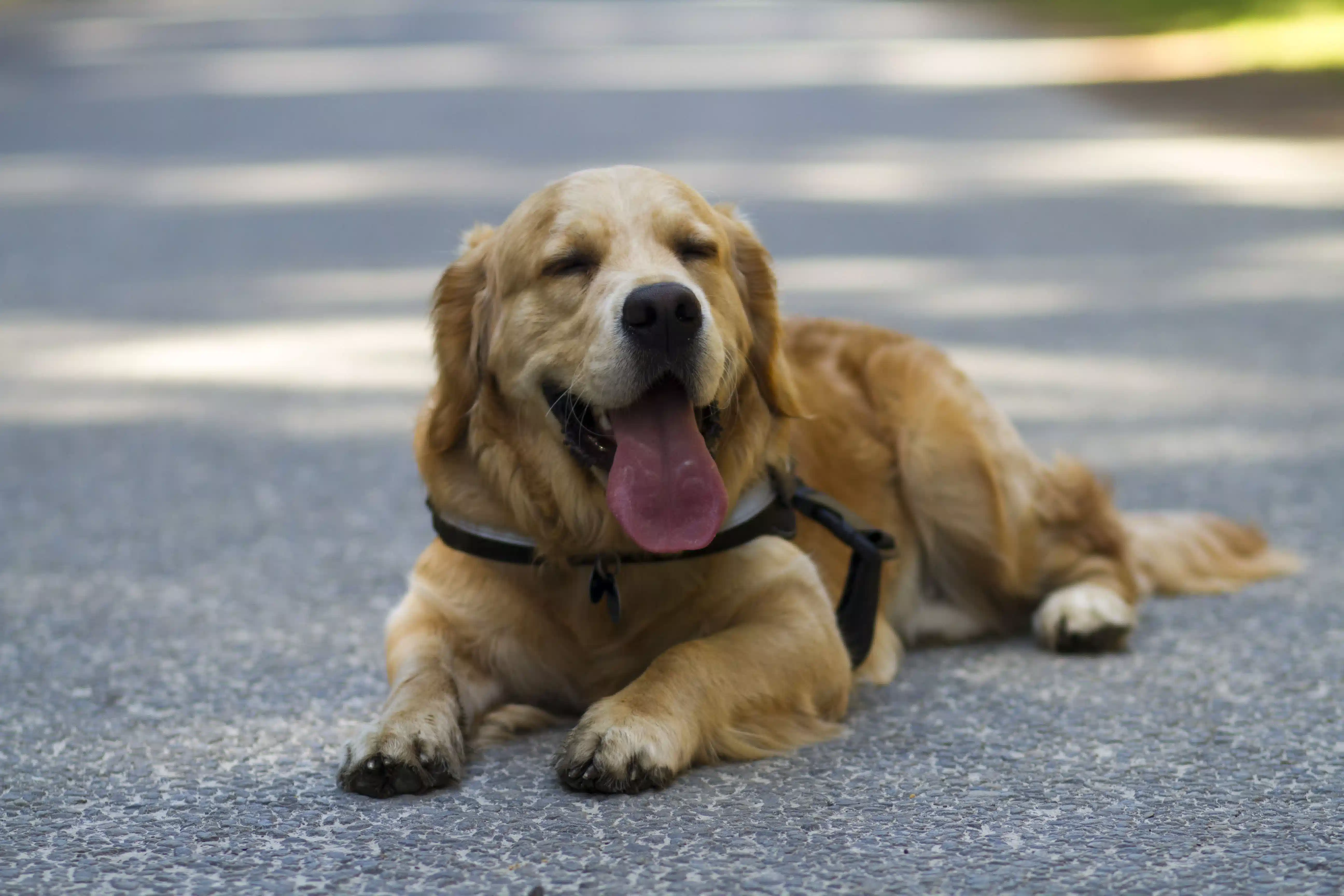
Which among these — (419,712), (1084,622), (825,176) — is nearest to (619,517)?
(419,712)

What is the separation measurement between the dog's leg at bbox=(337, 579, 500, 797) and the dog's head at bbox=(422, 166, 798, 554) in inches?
12.9

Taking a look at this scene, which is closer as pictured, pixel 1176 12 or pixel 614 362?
pixel 614 362

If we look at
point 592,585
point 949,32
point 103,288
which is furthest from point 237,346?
point 949,32

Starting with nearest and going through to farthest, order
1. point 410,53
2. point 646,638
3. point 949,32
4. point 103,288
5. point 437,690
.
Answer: point 437,690, point 646,638, point 103,288, point 410,53, point 949,32

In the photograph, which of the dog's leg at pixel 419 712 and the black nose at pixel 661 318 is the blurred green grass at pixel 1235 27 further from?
the dog's leg at pixel 419 712

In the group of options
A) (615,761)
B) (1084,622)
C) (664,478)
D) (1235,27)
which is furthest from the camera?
(1235,27)

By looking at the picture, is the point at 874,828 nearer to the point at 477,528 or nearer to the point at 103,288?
the point at 477,528

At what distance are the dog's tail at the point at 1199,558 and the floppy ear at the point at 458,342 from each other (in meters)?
1.98

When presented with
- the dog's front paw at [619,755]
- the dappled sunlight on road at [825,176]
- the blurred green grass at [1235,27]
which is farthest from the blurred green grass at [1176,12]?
the dog's front paw at [619,755]

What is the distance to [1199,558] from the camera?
15.6ft

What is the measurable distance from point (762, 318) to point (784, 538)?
0.51 m

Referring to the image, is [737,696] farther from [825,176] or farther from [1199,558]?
[825,176]

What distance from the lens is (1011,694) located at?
3.88 m

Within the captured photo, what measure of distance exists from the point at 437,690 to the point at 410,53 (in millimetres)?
18111
